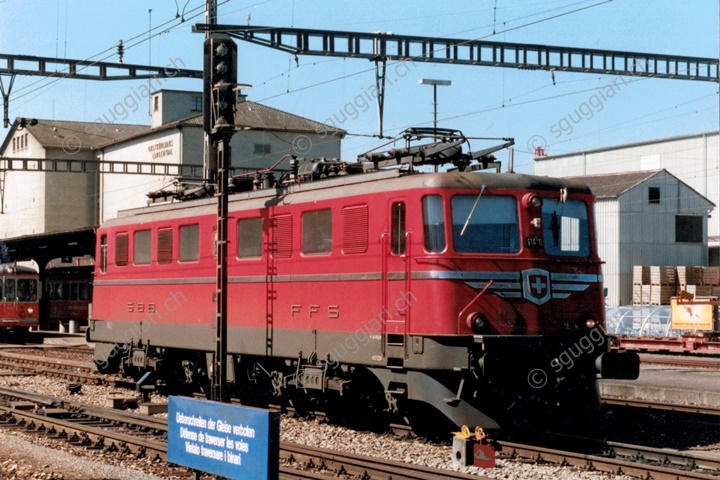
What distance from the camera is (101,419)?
17125 mm

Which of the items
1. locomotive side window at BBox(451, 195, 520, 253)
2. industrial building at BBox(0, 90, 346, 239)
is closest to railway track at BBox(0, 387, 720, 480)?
locomotive side window at BBox(451, 195, 520, 253)

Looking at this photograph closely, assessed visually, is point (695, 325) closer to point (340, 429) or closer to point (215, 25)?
point (215, 25)

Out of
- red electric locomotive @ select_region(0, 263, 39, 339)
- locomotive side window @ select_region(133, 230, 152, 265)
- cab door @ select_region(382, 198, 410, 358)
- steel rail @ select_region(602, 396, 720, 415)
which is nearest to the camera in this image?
cab door @ select_region(382, 198, 410, 358)

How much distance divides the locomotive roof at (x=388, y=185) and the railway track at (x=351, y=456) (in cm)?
351

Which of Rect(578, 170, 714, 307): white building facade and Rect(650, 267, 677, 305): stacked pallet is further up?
Rect(578, 170, 714, 307): white building facade

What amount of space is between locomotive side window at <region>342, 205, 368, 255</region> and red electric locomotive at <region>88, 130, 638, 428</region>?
28 millimetres

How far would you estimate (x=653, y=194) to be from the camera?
50.1 metres

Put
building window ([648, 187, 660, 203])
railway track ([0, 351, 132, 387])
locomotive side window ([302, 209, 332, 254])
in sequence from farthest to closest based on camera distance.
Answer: building window ([648, 187, 660, 203]) < railway track ([0, 351, 132, 387]) < locomotive side window ([302, 209, 332, 254])

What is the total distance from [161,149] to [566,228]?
48.8m

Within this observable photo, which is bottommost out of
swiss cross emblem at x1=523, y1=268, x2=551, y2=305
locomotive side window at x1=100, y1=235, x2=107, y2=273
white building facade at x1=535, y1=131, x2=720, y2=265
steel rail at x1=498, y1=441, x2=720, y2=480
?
steel rail at x1=498, y1=441, x2=720, y2=480

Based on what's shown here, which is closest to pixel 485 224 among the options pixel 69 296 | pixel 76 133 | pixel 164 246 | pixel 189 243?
pixel 189 243

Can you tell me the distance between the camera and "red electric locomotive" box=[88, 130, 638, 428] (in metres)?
13.7

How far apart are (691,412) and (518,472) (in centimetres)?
601

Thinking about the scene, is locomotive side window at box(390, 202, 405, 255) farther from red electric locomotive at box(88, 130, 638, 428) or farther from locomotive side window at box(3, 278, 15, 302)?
locomotive side window at box(3, 278, 15, 302)
